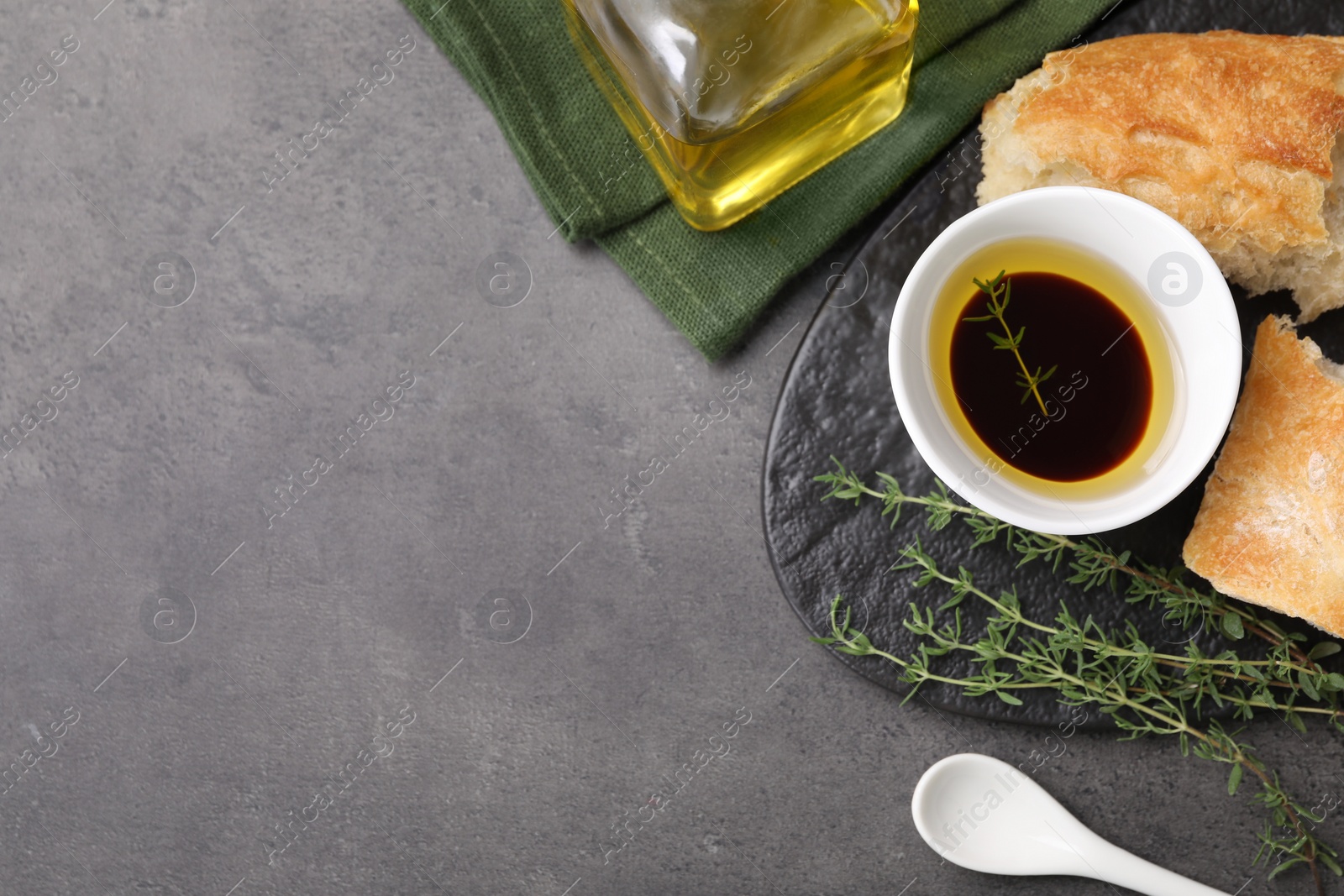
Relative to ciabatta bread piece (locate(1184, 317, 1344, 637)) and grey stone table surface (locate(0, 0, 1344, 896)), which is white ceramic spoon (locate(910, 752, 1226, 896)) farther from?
ciabatta bread piece (locate(1184, 317, 1344, 637))

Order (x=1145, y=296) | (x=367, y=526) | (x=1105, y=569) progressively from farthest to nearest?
1. (x=367, y=526)
2. (x=1105, y=569)
3. (x=1145, y=296)

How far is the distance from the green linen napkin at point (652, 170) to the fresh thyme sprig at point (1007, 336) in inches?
8.6

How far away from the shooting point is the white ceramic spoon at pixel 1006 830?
108 cm

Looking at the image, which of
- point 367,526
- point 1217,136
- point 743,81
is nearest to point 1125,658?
point 1217,136

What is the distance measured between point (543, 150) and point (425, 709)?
28.2 inches

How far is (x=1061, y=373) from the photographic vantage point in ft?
3.12

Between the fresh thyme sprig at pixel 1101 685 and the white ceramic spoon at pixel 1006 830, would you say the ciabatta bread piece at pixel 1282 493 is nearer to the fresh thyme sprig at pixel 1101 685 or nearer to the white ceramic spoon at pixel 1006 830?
the fresh thyme sprig at pixel 1101 685

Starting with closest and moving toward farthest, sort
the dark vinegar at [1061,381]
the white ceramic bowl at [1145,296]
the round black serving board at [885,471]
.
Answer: the white ceramic bowl at [1145,296], the dark vinegar at [1061,381], the round black serving board at [885,471]

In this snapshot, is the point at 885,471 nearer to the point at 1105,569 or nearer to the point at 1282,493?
the point at 1105,569

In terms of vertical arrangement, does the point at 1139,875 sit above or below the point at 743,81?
below

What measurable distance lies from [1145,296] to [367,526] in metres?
0.94

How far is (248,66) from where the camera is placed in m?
1.16

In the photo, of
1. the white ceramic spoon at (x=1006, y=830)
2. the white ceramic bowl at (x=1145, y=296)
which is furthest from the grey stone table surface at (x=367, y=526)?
the white ceramic bowl at (x=1145, y=296)

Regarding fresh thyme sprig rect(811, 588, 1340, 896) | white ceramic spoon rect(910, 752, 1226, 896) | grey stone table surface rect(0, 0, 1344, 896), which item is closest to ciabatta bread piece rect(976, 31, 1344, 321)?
grey stone table surface rect(0, 0, 1344, 896)
